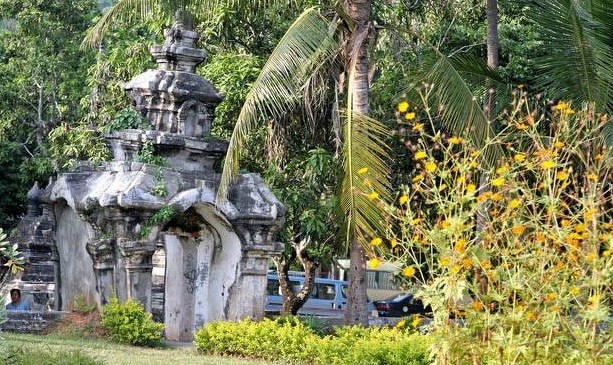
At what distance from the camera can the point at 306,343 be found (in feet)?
43.9

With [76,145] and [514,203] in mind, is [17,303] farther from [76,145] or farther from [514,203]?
[514,203]

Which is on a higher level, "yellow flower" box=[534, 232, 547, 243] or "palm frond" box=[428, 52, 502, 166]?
"palm frond" box=[428, 52, 502, 166]

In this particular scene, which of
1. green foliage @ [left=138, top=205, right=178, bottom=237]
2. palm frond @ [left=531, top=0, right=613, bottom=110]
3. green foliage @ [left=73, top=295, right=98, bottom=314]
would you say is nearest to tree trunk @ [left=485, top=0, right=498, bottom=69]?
palm frond @ [left=531, top=0, right=613, bottom=110]

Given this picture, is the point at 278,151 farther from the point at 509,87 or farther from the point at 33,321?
the point at 33,321

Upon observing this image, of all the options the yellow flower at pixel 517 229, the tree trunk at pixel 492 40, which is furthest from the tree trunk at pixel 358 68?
the yellow flower at pixel 517 229

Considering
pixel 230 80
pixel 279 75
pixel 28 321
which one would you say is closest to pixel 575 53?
pixel 279 75

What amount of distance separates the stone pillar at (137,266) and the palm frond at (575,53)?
5334 mm

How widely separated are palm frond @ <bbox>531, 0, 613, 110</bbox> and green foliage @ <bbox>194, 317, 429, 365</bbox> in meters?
3.70

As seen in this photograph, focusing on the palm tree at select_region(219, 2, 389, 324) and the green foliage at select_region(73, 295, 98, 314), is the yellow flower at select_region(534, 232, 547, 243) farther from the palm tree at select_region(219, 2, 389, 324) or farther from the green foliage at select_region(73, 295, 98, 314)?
the green foliage at select_region(73, 295, 98, 314)

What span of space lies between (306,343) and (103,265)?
2.87m

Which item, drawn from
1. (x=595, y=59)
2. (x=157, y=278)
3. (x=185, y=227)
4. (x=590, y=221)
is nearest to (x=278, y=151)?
(x=185, y=227)

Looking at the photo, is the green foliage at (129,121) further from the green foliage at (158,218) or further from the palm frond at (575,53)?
the palm frond at (575,53)

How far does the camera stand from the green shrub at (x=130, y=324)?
1397cm

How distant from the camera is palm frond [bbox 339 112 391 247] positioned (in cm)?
1330
